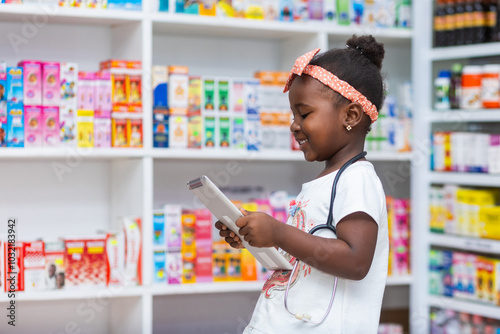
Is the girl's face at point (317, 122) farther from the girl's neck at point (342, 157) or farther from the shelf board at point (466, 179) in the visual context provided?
the shelf board at point (466, 179)

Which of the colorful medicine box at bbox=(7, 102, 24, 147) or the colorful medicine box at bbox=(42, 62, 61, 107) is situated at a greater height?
the colorful medicine box at bbox=(42, 62, 61, 107)

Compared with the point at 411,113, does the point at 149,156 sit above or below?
below

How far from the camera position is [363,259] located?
1.38 meters

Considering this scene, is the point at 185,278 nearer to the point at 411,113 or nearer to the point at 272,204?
the point at 272,204

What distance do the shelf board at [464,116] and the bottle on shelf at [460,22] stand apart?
0.31 metres

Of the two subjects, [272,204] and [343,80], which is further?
[272,204]

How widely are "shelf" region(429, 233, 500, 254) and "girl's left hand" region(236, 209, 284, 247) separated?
6.25 ft

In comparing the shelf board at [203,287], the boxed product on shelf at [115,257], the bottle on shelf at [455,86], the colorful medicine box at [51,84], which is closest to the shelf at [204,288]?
the shelf board at [203,287]

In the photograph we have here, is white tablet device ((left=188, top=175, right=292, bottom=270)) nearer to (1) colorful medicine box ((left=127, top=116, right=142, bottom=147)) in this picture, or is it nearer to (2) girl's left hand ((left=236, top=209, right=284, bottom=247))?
(2) girl's left hand ((left=236, top=209, right=284, bottom=247))

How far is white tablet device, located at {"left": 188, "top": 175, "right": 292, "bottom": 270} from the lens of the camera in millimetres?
1323

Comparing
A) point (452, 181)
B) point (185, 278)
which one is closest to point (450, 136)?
point (452, 181)

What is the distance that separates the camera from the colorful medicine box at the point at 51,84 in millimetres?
2656

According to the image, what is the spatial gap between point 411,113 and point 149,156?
4.16 feet

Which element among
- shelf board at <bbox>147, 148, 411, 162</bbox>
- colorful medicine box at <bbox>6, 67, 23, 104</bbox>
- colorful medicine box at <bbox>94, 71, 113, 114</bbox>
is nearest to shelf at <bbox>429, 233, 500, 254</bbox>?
shelf board at <bbox>147, 148, 411, 162</bbox>
